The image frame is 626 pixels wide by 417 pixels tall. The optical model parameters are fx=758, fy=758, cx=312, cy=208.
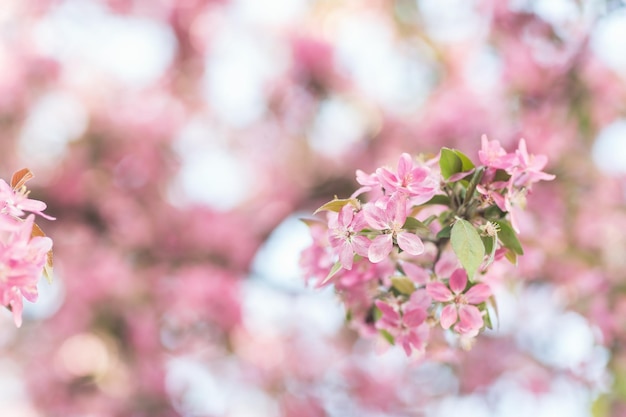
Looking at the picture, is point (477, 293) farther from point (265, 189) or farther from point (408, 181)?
point (265, 189)

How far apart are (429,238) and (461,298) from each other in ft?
0.37

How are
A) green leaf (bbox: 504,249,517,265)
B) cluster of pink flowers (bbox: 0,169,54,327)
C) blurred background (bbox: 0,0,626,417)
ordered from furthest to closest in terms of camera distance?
blurred background (bbox: 0,0,626,417) < green leaf (bbox: 504,249,517,265) < cluster of pink flowers (bbox: 0,169,54,327)

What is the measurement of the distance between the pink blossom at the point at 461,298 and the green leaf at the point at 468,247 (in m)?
0.08

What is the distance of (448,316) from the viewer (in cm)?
→ 109

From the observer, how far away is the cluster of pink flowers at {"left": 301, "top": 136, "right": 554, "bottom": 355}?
1045mm

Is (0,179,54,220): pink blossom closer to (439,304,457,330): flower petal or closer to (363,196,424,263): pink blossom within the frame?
(363,196,424,263): pink blossom

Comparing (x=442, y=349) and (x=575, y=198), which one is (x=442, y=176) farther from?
(x=575, y=198)

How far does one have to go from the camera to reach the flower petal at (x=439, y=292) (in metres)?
1.10

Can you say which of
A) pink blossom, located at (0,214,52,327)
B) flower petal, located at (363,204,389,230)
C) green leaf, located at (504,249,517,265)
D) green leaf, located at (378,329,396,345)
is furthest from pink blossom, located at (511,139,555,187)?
pink blossom, located at (0,214,52,327)

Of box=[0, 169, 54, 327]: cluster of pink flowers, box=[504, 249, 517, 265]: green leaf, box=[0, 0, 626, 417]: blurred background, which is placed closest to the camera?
box=[0, 169, 54, 327]: cluster of pink flowers

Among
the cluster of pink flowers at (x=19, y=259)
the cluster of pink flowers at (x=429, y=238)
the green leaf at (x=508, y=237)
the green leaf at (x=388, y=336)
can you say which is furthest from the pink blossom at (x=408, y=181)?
the cluster of pink flowers at (x=19, y=259)

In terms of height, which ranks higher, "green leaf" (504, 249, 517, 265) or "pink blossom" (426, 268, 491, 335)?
"green leaf" (504, 249, 517, 265)

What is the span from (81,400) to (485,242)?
106 inches

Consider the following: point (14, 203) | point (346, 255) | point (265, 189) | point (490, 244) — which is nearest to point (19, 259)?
point (14, 203)
